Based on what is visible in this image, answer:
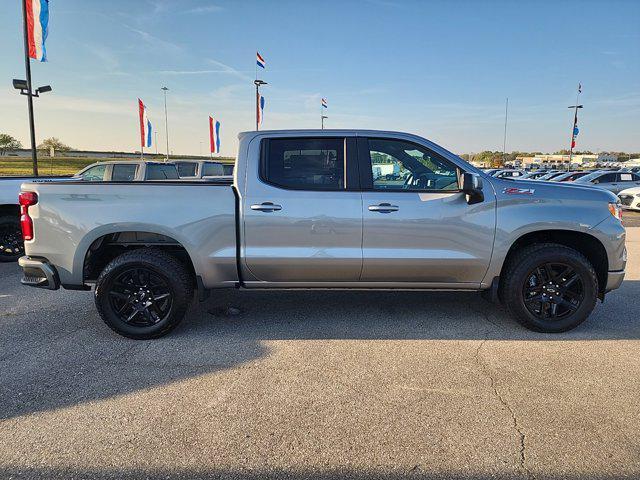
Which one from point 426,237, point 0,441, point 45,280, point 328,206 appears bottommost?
point 0,441

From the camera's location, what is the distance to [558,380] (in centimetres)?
329

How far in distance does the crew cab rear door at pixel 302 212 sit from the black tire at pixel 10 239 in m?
5.51

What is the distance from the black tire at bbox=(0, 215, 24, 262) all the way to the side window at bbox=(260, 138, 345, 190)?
5.66 metres

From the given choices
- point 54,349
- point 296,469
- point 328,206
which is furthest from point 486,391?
point 54,349

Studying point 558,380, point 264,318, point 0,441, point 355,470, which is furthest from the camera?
point 264,318

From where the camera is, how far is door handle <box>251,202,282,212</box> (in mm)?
4012

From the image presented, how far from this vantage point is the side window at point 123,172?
10633 mm

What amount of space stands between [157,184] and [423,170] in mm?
2519

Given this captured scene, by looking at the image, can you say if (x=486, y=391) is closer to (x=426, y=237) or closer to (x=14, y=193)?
(x=426, y=237)

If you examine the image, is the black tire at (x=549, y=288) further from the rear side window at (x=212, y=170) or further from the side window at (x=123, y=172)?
the rear side window at (x=212, y=170)

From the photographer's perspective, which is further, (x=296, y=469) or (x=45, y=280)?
Result: (x=45, y=280)

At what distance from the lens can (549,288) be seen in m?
4.22

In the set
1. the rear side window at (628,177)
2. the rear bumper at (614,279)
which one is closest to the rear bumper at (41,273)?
the rear bumper at (614,279)

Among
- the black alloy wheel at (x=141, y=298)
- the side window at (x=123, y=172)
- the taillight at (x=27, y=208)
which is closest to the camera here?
the taillight at (x=27, y=208)
